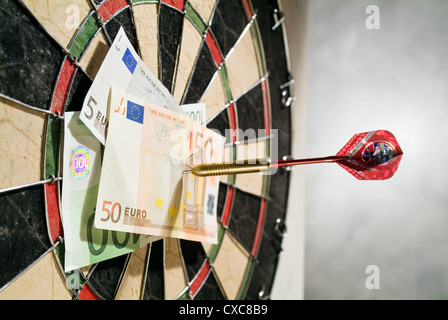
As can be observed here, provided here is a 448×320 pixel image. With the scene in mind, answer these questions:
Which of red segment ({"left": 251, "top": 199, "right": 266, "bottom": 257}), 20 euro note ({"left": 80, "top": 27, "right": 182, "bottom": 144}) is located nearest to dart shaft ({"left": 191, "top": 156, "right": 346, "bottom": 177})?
20 euro note ({"left": 80, "top": 27, "right": 182, "bottom": 144})

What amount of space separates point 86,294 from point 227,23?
60 centimetres

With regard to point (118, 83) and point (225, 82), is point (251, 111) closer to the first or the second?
point (225, 82)

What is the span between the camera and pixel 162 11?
29.5 inches

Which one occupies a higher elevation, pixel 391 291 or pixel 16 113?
pixel 16 113

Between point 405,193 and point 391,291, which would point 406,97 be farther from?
point 391,291

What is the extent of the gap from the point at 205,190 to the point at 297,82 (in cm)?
59

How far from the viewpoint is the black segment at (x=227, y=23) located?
912 millimetres

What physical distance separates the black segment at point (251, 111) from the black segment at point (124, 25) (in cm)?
35

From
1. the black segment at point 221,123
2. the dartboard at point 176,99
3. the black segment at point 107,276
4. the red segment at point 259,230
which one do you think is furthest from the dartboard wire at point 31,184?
the red segment at point 259,230

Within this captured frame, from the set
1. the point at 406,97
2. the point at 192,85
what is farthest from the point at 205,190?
the point at 406,97

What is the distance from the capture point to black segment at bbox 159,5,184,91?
75 centimetres

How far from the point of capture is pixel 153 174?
68 centimetres

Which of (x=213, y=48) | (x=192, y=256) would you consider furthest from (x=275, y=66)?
(x=192, y=256)

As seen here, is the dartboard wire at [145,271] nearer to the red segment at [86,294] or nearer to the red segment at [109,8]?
the red segment at [86,294]
